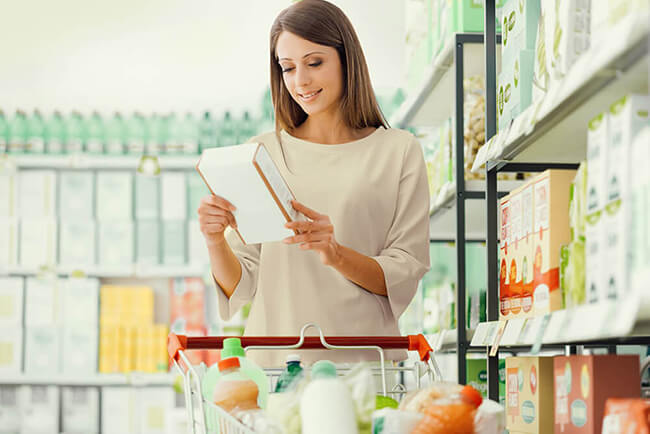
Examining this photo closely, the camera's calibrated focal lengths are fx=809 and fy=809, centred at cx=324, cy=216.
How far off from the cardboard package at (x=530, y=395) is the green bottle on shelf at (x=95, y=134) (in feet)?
13.1

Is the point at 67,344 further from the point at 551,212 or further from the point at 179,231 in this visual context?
the point at 551,212

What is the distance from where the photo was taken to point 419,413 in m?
1.17

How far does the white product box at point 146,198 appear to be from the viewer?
513 cm

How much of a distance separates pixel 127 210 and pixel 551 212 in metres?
4.02

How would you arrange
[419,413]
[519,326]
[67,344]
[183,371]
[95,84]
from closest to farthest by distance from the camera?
[419,413] → [183,371] → [519,326] → [67,344] → [95,84]

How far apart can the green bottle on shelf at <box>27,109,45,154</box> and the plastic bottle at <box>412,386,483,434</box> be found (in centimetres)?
461

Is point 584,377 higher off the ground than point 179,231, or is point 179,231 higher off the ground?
point 179,231

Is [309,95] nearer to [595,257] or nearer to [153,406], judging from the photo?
[595,257]

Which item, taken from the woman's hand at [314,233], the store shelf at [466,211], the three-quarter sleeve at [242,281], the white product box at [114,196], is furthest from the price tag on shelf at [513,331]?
the white product box at [114,196]

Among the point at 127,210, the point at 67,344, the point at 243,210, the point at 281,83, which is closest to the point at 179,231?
the point at 127,210

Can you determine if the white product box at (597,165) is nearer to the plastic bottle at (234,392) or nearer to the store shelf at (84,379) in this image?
the plastic bottle at (234,392)

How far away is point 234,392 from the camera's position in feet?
4.26

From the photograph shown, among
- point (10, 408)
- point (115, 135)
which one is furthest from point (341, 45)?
point (10, 408)

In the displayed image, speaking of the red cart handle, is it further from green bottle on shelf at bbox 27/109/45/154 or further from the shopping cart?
green bottle on shelf at bbox 27/109/45/154
